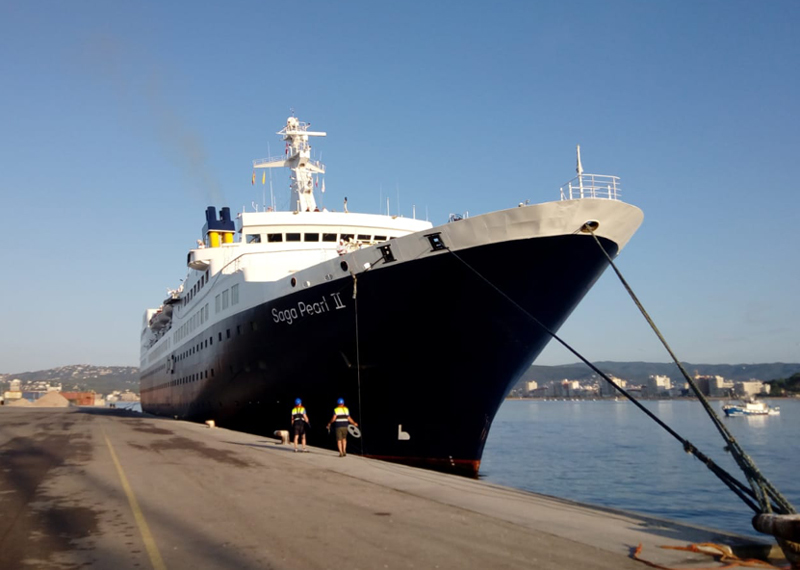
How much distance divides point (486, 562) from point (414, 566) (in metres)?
0.74

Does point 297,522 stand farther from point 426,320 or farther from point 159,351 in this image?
point 159,351

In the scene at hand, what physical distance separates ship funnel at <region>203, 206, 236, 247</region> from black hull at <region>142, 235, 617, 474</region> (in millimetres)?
14369

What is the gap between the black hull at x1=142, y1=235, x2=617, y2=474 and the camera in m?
14.6

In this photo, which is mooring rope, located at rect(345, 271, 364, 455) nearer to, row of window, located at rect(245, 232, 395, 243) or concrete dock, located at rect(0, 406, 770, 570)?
concrete dock, located at rect(0, 406, 770, 570)

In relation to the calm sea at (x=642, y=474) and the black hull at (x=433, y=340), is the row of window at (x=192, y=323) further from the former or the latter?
the calm sea at (x=642, y=474)

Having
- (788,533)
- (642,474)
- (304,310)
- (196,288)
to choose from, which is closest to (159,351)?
(196,288)

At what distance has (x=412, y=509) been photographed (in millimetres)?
9234

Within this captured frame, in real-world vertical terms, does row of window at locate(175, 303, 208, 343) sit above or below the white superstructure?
below

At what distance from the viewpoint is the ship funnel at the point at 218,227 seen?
103 ft

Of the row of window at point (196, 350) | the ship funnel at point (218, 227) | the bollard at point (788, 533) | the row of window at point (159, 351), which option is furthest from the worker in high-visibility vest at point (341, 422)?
the row of window at point (159, 351)

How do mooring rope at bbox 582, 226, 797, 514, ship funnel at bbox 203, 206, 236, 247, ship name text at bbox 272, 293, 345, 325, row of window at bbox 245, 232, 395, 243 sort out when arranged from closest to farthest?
mooring rope at bbox 582, 226, 797, 514
ship name text at bbox 272, 293, 345, 325
row of window at bbox 245, 232, 395, 243
ship funnel at bbox 203, 206, 236, 247

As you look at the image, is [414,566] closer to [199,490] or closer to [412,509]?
[412,509]

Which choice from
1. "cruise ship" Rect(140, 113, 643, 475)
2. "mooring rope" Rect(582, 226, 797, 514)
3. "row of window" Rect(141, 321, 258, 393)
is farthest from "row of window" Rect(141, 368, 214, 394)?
"mooring rope" Rect(582, 226, 797, 514)

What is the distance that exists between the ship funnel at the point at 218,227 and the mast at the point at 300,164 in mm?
4630
